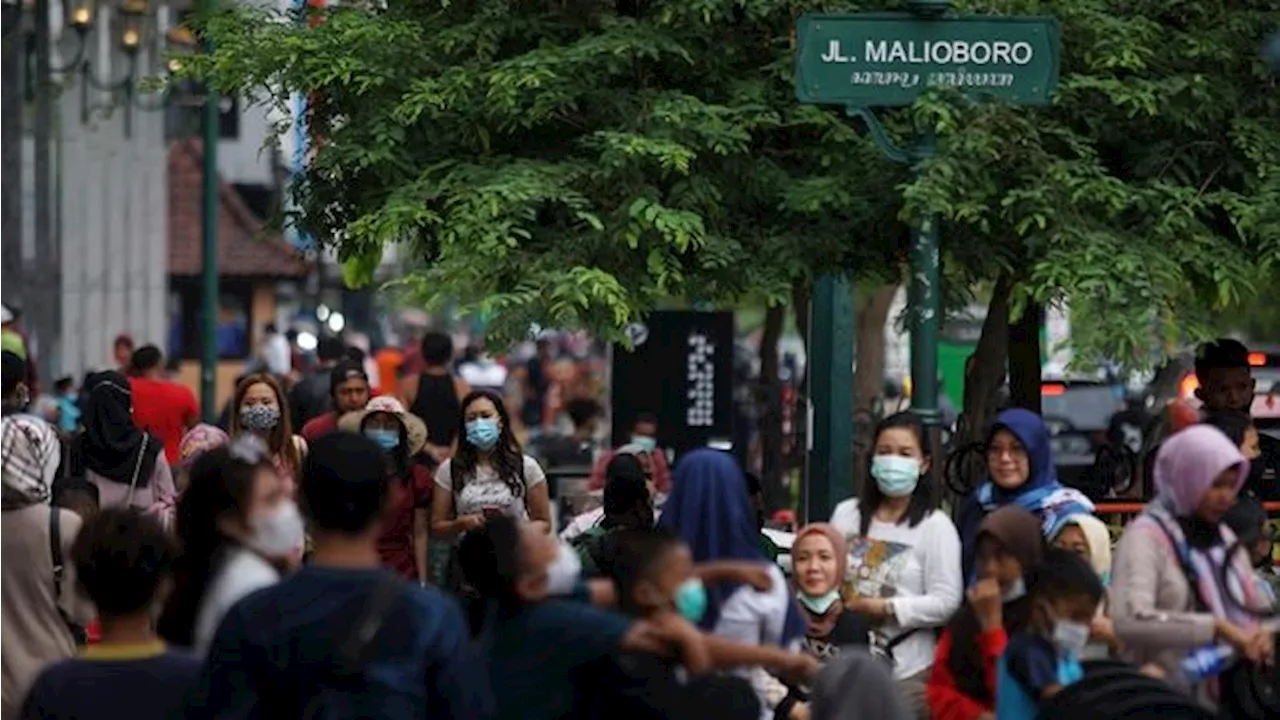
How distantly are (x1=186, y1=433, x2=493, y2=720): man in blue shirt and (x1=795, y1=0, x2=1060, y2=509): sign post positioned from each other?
619cm

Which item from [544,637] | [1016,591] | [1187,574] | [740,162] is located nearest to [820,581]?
[1016,591]

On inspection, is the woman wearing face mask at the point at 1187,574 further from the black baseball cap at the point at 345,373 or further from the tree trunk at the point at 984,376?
the black baseball cap at the point at 345,373

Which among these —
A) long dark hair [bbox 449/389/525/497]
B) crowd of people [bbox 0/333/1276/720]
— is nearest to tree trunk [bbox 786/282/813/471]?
long dark hair [bbox 449/389/525/497]

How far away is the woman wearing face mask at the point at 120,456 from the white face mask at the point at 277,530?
23.4 ft

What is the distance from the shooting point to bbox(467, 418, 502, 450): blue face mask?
1583 cm

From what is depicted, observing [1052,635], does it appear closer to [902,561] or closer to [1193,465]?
[1193,465]

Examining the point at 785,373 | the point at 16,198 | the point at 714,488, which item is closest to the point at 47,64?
the point at 16,198

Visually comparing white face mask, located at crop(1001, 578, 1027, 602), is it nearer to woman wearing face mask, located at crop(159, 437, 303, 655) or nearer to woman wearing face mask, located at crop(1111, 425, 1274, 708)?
woman wearing face mask, located at crop(1111, 425, 1274, 708)

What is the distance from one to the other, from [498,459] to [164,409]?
586cm

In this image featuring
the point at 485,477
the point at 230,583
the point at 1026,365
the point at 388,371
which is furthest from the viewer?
the point at 388,371

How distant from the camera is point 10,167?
35.0 m

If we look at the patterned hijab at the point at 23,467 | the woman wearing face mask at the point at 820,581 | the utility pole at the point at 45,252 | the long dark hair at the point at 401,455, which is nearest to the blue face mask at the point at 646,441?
the long dark hair at the point at 401,455

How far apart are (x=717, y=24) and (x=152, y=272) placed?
34.0m

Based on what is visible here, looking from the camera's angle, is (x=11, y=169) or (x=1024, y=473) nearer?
(x=1024, y=473)
